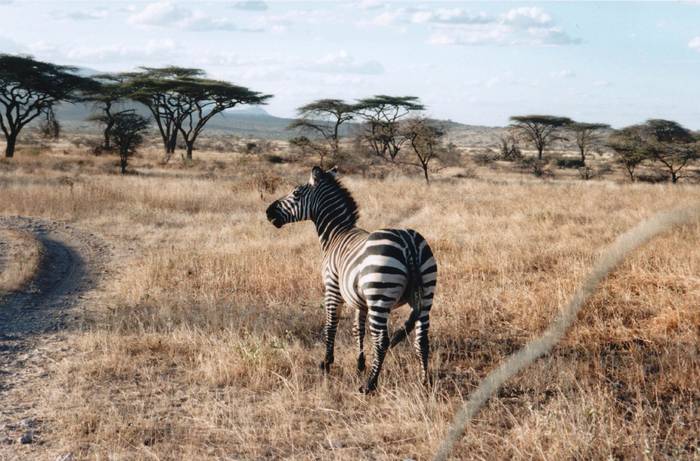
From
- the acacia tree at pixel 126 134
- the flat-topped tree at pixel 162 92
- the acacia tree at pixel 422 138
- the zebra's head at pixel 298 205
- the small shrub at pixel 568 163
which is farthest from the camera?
the small shrub at pixel 568 163

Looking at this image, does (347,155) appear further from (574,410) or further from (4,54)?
(574,410)

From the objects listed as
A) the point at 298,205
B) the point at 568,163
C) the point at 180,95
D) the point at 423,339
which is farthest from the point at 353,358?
the point at 568,163

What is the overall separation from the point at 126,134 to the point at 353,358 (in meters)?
25.8

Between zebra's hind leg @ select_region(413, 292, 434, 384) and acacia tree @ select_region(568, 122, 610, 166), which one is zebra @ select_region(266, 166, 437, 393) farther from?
acacia tree @ select_region(568, 122, 610, 166)

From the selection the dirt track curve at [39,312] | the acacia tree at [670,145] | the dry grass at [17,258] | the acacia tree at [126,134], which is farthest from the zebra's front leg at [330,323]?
the acacia tree at [670,145]

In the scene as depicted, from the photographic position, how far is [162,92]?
39.8 metres

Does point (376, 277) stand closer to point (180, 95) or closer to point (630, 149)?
point (630, 149)

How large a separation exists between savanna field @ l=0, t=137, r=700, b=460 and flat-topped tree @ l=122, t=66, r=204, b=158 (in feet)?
94.7

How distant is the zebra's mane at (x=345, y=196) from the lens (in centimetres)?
553

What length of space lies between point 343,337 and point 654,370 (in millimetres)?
2955

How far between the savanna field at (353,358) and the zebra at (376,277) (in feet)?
1.12

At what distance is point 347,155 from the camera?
33.8 meters

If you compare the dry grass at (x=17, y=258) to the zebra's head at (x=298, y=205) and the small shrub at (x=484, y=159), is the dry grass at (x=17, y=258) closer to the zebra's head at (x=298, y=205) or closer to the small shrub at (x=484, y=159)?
the zebra's head at (x=298, y=205)

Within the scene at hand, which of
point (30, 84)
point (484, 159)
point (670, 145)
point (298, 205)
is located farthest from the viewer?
point (484, 159)
